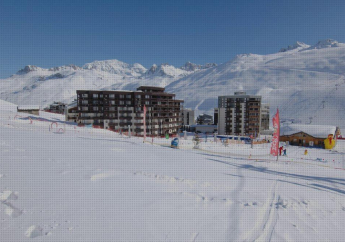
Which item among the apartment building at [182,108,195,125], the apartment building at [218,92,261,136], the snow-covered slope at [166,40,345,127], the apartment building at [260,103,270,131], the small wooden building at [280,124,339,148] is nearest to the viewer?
the small wooden building at [280,124,339,148]

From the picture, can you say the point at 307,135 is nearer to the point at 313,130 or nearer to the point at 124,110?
the point at 313,130

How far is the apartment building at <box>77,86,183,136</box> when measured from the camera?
4825cm

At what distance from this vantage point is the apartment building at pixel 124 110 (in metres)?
48.2

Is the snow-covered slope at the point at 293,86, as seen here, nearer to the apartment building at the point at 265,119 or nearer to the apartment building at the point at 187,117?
the apartment building at the point at 265,119

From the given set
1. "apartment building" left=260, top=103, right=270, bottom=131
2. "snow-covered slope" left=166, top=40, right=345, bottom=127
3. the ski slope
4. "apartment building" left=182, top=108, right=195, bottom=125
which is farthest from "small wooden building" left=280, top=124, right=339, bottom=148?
"apartment building" left=182, top=108, right=195, bottom=125

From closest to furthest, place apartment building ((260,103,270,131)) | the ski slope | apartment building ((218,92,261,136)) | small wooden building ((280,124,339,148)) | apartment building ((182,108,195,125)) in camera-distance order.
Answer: the ski slope, small wooden building ((280,124,339,148)), apartment building ((218,92,261,136)), apartment building ((260,103,270,131)), apartment building ((182,108,195,125))

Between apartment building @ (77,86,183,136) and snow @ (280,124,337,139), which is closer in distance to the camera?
snow @ (280,124,337,139)

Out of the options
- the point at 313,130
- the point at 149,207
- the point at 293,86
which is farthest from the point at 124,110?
the point at 293,86

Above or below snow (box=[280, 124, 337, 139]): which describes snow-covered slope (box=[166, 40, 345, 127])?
above

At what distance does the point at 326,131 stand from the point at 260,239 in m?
49.9

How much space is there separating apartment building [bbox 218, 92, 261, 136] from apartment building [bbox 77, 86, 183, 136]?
25538mm

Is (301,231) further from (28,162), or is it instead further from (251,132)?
(251,132)

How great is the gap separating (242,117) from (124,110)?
41.1 meters

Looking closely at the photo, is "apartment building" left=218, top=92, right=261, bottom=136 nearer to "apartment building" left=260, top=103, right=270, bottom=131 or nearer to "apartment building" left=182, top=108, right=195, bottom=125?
"apartment building" left=260, top=103, right=270, bottom=131
